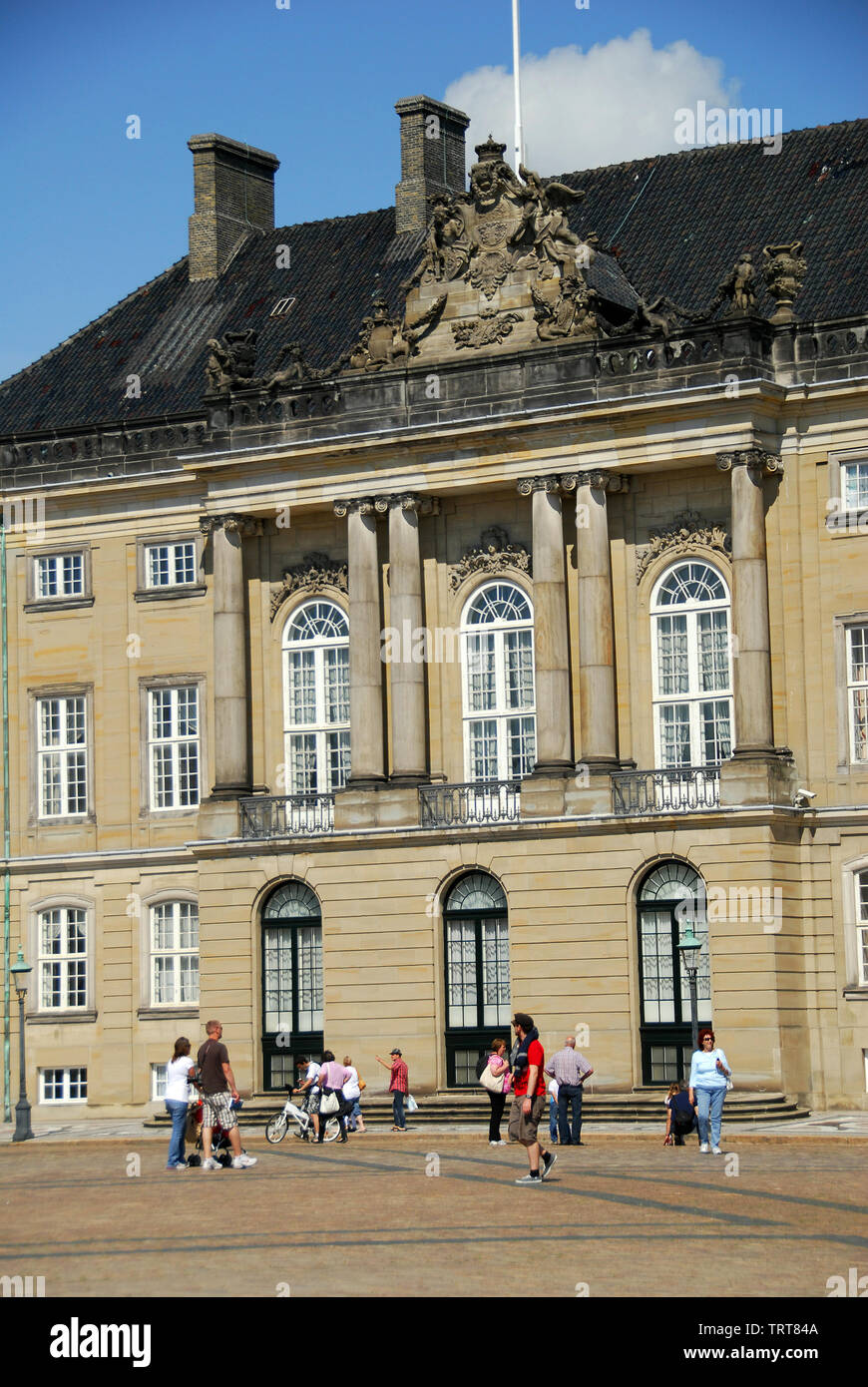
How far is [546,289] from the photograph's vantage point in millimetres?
44812

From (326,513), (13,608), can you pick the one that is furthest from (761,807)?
(13,608)

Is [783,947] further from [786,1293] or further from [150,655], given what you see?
[786,1293]

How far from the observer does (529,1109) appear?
28391mm

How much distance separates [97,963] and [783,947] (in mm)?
14934

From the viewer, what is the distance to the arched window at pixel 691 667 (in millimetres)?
43688

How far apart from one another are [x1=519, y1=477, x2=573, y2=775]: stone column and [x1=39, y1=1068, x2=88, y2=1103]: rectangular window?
12321mm

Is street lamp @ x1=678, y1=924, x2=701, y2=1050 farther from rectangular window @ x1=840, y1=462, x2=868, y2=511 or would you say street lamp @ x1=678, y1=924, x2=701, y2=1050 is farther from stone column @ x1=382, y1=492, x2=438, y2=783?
rectangular window @ x1=840, y1=462, x2=868, y2=511

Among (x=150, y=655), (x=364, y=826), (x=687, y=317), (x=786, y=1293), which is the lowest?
(x=786, y=1293)

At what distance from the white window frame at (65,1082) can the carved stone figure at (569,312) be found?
17.5 metres

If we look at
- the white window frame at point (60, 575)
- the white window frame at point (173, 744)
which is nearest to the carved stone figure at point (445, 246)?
the white window frame at point (173, 744)

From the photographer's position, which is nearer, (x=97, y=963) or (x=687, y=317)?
(x=687, y=317)

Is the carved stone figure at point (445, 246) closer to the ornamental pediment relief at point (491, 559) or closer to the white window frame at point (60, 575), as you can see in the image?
the ornamental pediment relief at point (491, 559)

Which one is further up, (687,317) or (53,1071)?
(687,317)

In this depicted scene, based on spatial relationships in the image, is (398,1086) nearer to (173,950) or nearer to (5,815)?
(173,950)
